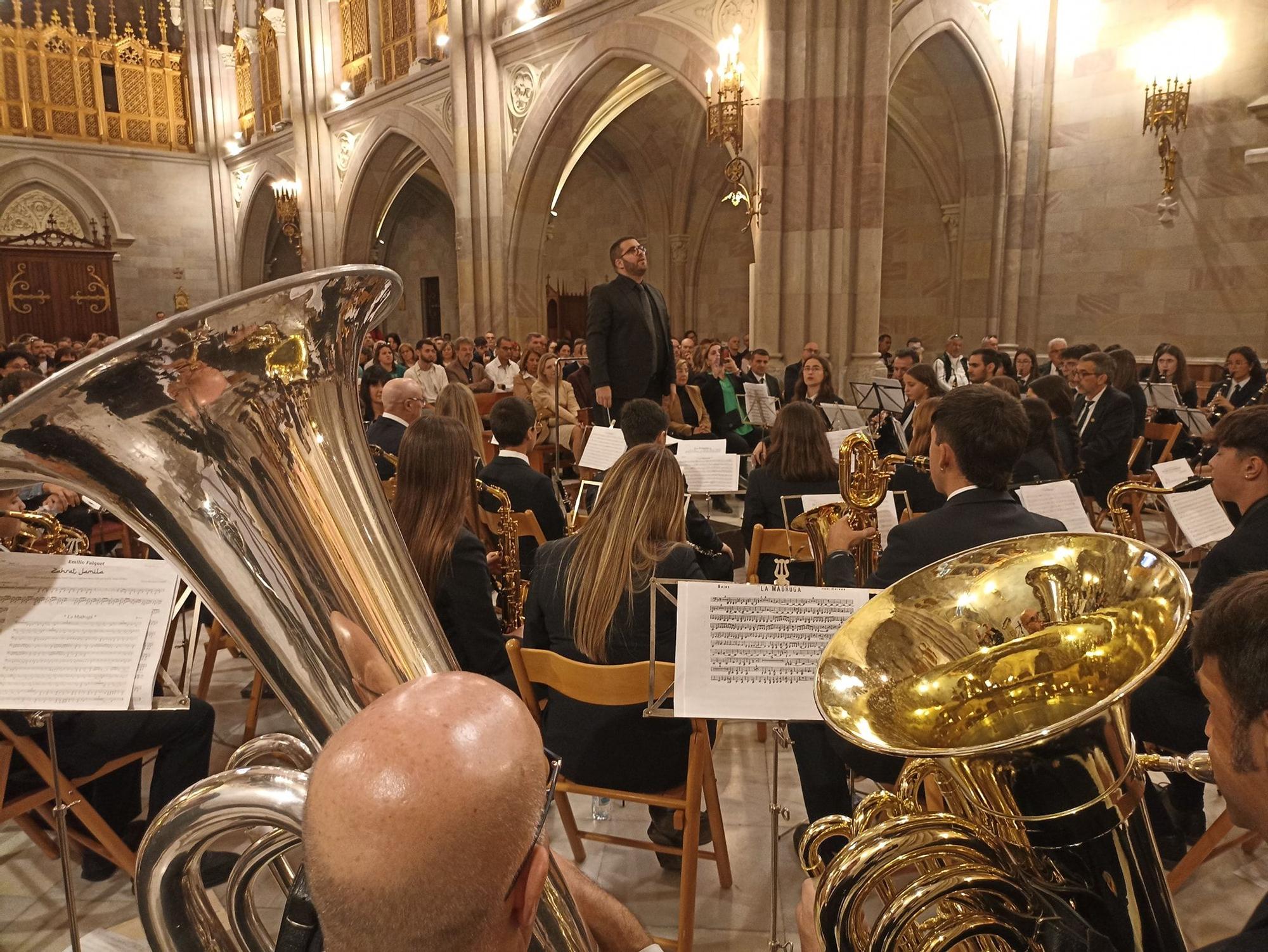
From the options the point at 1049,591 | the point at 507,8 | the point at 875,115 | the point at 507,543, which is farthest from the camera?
the point at 507,8

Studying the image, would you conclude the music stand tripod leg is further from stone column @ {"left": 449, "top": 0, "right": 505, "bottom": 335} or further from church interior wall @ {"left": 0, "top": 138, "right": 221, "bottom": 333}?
church interior wall @ {"left": 0, "top": 138, "right": 221, "bottom": 333}

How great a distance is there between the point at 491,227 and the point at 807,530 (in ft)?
35.3

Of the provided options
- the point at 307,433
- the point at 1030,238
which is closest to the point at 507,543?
the point at 307,433

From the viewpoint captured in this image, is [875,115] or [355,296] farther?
[875,115]

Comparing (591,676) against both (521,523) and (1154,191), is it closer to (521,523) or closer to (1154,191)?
(521,523)

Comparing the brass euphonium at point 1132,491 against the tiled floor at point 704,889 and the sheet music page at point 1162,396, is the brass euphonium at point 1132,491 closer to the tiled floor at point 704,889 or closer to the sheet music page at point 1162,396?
the tiled floor at point 704,889

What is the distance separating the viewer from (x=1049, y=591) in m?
1.48

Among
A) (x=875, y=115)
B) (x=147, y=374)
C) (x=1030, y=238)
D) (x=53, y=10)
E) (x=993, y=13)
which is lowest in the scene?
(x=147, y=374)

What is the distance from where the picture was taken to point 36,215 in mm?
17625

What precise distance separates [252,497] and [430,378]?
8492mm

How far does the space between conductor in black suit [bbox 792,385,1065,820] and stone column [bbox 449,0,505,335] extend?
11.0 m

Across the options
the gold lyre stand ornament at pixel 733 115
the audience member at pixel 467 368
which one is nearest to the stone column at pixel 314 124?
the audience member at pixel 467 368

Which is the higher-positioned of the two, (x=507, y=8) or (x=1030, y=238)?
(x=507, y=8)

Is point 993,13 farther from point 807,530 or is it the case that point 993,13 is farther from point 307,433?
point 307,433
